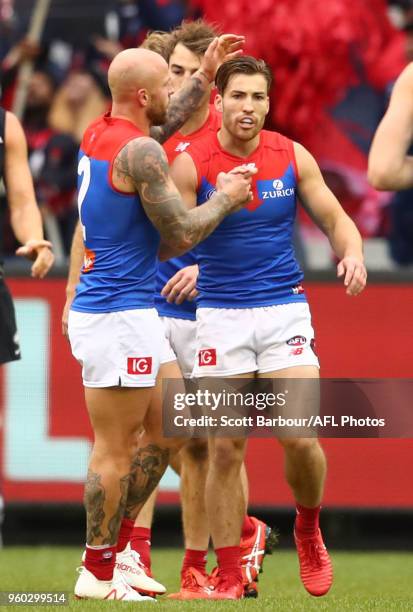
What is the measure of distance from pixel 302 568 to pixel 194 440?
2.95 feet

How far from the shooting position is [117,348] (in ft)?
22.3

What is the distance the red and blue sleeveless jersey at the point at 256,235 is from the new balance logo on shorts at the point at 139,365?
737mm

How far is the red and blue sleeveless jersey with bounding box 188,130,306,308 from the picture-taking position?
7.34 metres

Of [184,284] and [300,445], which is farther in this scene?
[184,284]

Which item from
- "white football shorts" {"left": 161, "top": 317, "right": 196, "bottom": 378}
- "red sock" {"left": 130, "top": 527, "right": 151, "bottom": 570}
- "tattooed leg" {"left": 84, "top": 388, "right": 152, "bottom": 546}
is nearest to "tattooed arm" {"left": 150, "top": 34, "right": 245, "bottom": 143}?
"white football shorts" {"left": 161, "top": 317, "right": 196, "bottom": 378}

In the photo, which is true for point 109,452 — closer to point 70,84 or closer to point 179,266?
point 179,266

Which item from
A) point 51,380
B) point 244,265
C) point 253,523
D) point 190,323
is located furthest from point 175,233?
point 51,380

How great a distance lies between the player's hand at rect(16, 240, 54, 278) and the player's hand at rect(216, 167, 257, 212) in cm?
79

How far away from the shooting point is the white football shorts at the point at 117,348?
266 inches

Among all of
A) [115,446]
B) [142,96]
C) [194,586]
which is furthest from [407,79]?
[194,586]

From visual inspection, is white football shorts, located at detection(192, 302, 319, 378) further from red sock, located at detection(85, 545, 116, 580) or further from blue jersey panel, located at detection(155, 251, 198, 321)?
red sock, located at detection(85, 545, 116, 580)

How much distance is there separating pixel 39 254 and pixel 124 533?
1417mm

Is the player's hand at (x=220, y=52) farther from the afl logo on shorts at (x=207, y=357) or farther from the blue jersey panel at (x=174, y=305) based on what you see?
the afl logo on shorts at (x=207, y=357)

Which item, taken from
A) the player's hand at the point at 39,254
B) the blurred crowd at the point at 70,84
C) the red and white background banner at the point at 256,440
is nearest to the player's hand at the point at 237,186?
the player's hand at the point at 39,254
